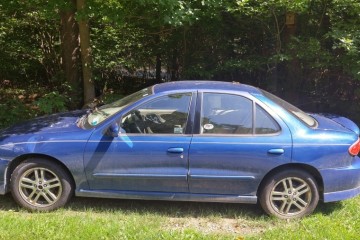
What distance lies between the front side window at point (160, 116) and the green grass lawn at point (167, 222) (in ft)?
3.12

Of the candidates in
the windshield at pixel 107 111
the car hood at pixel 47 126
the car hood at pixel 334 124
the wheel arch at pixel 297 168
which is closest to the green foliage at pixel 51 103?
the car hood at pixel 47 126

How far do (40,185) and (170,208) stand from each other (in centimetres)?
147

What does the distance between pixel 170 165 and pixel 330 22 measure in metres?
4.51

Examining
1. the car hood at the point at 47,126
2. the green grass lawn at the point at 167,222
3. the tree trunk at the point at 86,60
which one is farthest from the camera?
the tree trunk at the point at 86,60

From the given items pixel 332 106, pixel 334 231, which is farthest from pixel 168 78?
pixel 334 231

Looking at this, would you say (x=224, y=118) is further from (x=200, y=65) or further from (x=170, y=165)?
(x=200, y=65)

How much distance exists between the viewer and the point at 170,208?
4965 millimetres

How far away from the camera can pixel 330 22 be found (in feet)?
24.4

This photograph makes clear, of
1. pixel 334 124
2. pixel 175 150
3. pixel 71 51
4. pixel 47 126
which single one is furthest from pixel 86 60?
pixel 334 124

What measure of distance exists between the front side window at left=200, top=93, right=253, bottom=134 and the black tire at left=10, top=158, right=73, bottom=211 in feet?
5.35

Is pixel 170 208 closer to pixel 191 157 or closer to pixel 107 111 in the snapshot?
pixel 191 157

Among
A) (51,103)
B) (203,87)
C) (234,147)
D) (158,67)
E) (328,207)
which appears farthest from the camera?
(158,67)

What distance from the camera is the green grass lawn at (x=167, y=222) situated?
13.8 feet

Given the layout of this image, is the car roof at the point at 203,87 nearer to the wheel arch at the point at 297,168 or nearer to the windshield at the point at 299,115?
the windshield at the point at 299,115
